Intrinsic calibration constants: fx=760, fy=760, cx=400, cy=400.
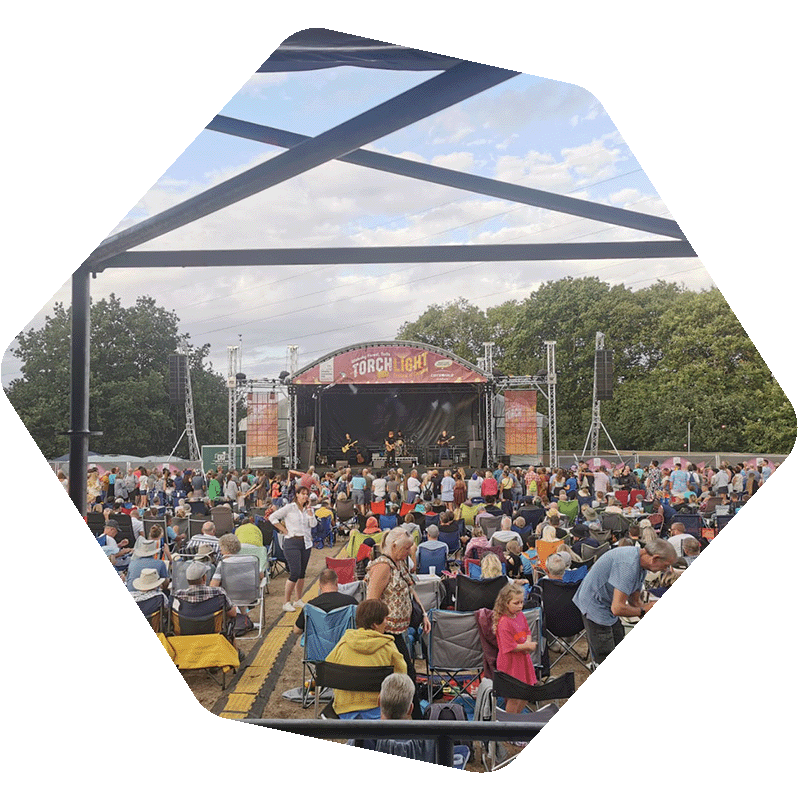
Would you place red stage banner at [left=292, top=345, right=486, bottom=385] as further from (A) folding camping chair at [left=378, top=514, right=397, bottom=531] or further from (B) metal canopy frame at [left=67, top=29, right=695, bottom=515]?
(A) folding camping chair at [left=378, top=514, right=397, bottom=531]

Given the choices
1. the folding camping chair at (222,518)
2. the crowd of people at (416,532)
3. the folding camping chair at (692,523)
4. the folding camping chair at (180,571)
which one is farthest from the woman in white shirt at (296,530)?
the folding camping chair at (692,523)

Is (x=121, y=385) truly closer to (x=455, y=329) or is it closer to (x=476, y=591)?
(x=455, y=329)

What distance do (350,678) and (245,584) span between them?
0.80m

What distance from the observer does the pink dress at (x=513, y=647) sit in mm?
3969

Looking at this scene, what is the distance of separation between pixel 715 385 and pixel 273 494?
2375 mm

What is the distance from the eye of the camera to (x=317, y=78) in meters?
3.80

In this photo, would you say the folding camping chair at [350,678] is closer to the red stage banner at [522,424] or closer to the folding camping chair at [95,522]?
the red stage banner at [522,424]

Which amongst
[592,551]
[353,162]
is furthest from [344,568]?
[353,162]

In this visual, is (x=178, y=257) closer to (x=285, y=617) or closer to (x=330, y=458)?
(x=330, y=458)

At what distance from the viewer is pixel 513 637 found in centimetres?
401

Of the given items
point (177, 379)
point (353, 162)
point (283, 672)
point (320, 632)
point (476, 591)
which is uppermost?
point (353, 162)

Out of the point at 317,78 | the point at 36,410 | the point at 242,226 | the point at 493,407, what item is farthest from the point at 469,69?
the point at 36,410

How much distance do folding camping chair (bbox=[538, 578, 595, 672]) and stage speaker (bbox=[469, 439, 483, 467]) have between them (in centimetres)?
72

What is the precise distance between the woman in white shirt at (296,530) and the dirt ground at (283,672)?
49 millimetres
